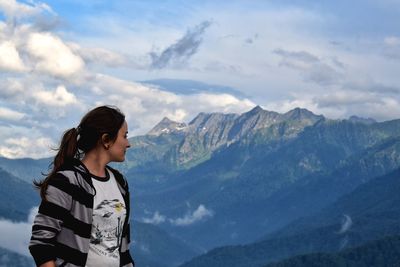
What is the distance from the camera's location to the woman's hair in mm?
10812

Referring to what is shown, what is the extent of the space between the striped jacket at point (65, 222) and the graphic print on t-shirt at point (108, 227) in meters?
0.15

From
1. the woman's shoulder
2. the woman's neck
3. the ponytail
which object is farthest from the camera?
the woman's shoulder

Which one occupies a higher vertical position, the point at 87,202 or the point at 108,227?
the point at 87,202

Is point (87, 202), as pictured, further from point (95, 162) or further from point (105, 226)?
point (95, 162)

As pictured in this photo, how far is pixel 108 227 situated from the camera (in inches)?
413

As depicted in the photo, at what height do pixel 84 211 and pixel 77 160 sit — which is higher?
pixel 77 160

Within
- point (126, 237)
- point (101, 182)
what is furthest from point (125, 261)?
point (101, 182)

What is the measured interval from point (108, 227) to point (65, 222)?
660 mm

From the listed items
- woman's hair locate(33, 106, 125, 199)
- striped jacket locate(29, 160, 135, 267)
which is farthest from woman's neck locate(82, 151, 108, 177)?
striped jacket locate(29, 160, 135, 267)

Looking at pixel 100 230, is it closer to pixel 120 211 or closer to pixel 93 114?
pixel 120 211

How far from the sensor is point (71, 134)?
35.8 ft

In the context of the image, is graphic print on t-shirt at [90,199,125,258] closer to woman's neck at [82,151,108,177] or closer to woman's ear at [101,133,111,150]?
woman's neck at [82,151,108,177]

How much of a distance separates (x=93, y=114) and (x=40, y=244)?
6.63ft

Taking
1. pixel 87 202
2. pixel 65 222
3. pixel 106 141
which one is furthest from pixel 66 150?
pixel 65 222
